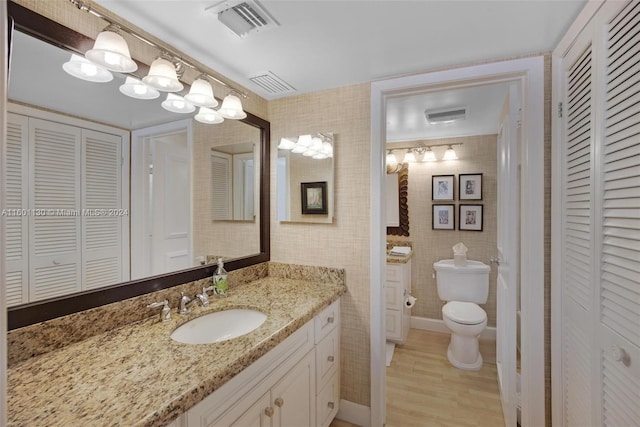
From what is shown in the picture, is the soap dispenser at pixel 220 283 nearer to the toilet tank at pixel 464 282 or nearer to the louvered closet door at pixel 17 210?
the louvered closet door at pixel 17 210

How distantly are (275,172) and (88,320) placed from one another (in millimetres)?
1354

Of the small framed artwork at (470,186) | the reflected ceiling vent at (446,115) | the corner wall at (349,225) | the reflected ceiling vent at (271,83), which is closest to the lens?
the reflected ceiling vent at (271,83)

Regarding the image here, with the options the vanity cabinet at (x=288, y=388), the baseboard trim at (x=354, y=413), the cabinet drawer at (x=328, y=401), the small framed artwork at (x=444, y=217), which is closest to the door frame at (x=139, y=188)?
the vanity cabinet at (x=288, y=388)

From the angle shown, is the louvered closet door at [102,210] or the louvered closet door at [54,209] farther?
the louvered closet door at [102,210]

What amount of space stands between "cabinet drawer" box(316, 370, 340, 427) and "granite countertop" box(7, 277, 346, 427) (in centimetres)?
62

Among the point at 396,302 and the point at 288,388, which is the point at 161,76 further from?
the point at 396,302

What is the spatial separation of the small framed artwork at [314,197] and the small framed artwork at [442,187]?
1.79 metres

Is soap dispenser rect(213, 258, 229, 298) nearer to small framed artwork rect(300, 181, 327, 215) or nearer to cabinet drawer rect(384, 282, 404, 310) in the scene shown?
small framed artwork rect(300, 181, 327, 215)

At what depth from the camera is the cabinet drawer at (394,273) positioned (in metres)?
2.76

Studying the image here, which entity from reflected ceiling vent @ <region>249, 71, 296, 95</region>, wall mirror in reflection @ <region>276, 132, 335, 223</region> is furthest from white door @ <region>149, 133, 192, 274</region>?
wall mirror in reflection @ <region>276, 132, 335, 223</region>

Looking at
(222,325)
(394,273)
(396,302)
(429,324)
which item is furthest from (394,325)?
(222,325)

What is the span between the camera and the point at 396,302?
279 cm

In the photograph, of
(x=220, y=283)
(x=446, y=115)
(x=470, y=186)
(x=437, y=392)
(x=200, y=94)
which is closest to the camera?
(x=200, y=94)

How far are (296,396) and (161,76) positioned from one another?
5.06 feet
